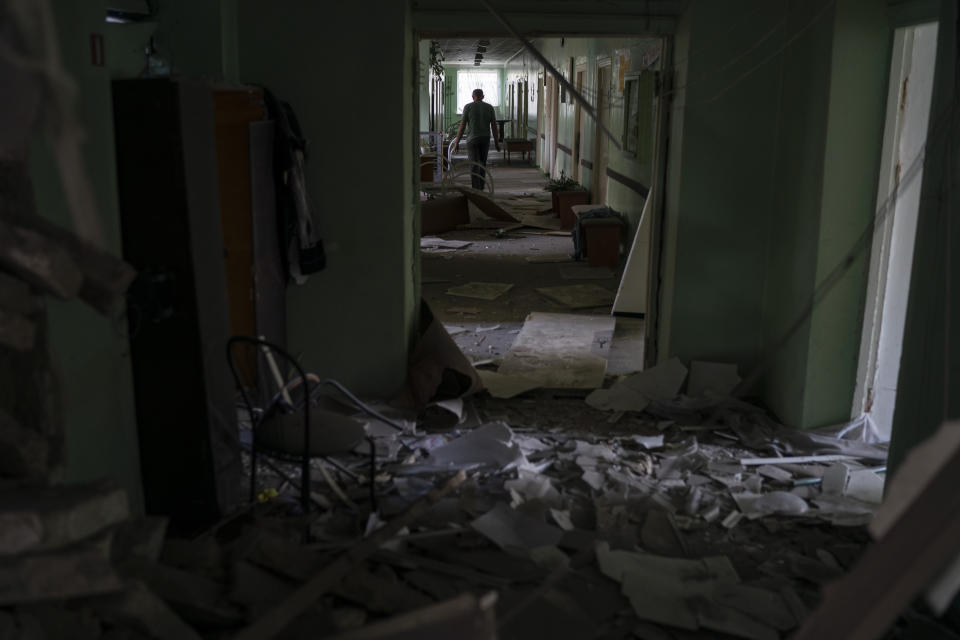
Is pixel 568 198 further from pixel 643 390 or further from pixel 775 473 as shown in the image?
pixel 775 473

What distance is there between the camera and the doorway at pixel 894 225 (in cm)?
450

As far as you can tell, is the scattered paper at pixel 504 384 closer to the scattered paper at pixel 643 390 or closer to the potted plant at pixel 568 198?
the scattered paper at pixel 643 390

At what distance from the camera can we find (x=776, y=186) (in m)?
5.43

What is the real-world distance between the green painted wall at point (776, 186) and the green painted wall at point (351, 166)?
1.66 metres

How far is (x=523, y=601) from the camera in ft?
11.1

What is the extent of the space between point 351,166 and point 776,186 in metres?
2.51

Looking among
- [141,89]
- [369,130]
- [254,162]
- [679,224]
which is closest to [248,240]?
[254,162]

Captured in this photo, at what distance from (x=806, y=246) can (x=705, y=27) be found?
4.50 ft

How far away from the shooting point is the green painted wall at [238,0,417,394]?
5.25m

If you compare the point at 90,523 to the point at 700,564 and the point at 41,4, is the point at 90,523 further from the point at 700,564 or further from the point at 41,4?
the point at 700,564

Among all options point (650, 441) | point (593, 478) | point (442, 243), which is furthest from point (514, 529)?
point (442, 243)

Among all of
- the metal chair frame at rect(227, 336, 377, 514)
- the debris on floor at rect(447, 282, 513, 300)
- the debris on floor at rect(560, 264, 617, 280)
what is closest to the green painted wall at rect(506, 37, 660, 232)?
the debris on floor at rect(560, 264, 617, 280)

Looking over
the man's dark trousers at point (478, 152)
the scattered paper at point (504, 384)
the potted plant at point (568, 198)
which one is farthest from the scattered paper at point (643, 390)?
the man's dark trousers at point (478, 152)

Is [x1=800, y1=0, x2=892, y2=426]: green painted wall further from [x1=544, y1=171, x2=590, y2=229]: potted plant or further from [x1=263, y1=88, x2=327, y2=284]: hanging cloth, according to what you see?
[x1=544, y1=171, x2=590, y2=229]: potted plant
